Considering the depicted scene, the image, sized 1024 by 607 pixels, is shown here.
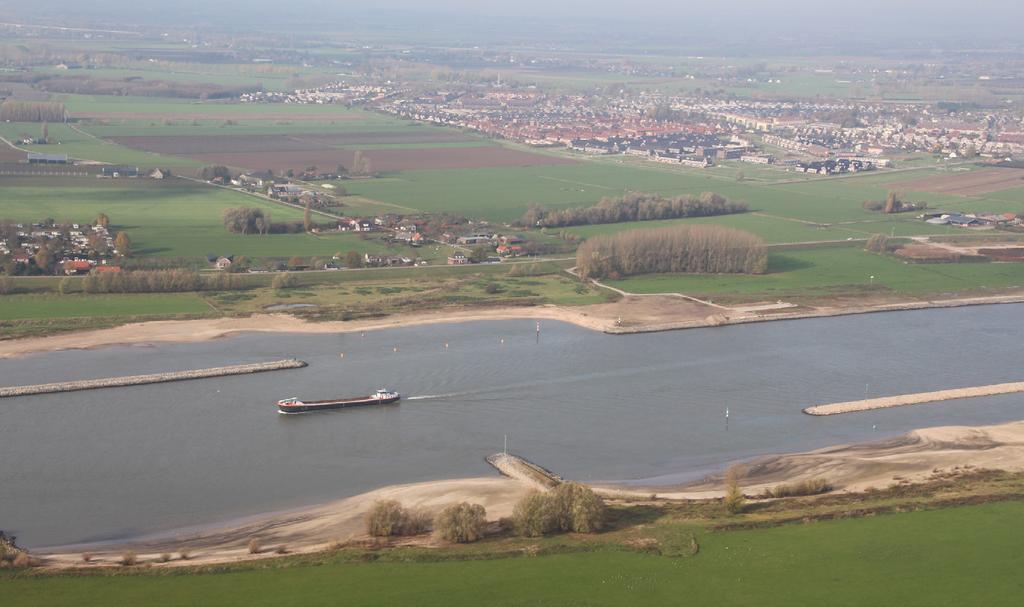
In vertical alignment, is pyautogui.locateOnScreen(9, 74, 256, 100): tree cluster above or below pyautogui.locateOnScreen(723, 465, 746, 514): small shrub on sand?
above

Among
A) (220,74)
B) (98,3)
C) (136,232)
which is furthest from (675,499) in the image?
(98,3)

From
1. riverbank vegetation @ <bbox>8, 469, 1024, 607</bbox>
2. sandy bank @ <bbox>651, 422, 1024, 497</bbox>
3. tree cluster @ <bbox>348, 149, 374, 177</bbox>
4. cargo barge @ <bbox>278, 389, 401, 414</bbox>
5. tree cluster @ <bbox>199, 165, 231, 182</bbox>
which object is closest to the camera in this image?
riverbank vegetation @ <bbox>8, 469, 1024, 607</bbox>

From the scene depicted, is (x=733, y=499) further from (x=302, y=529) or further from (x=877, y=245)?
(x=877, y=245)

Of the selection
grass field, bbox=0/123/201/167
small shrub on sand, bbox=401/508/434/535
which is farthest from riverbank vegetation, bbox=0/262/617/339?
grass field, bbox=0/123/201/167

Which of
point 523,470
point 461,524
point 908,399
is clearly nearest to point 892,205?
point 908,399

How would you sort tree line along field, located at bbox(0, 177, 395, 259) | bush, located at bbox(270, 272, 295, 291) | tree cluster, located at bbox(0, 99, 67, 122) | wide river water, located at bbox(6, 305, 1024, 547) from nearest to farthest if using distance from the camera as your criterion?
wide river water, located at bbox(6, 305, 1024, 547) < bush, located at bbox(270, 272, 295, 291) < tree line along field, located at bbox(0, 177, 395, 259) < tree cluster, located at bbox(0, 99, 67, 122)

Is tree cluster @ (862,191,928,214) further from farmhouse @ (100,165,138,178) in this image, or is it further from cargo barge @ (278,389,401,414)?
cargo barge @ (278,389,401,414)

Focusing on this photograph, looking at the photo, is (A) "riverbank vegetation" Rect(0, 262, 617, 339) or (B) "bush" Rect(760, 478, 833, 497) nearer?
(B) "bush" Rect(760, 478, 833, 497)

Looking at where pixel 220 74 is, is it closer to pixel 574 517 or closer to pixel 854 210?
pixel 854 210
